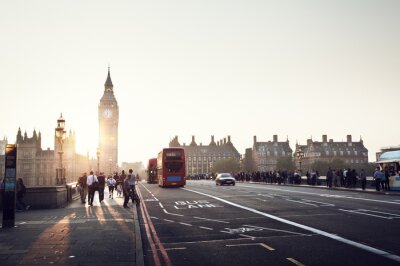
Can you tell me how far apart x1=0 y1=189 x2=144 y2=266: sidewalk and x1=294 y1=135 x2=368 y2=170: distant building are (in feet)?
442

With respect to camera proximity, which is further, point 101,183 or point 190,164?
point 190,164

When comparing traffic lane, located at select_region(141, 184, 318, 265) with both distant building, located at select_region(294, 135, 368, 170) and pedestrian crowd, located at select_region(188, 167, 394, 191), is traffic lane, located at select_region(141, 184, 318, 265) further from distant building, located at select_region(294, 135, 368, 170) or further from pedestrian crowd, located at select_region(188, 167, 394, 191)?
distant building, located at select_region(294, 135, 368, 170)

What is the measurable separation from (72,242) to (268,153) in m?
145

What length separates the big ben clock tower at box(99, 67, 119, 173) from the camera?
16838 centimetres

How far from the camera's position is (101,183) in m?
24.8

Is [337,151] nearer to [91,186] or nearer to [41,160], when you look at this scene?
[41,160]

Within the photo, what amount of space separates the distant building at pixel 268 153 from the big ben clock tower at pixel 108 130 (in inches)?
2442

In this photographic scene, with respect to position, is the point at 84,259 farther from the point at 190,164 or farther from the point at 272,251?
the point at 190,164

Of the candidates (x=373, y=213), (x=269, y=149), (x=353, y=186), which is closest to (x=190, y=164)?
(x=269, y=149)

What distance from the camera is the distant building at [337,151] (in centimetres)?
14212

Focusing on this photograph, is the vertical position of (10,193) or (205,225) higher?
(10,193)

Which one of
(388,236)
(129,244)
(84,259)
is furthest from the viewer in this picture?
(388,236)

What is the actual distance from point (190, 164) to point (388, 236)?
179 meters

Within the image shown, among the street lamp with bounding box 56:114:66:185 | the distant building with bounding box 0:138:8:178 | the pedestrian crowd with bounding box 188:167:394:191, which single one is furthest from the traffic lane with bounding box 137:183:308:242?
the distant building with bounding box 0:138:8:178
